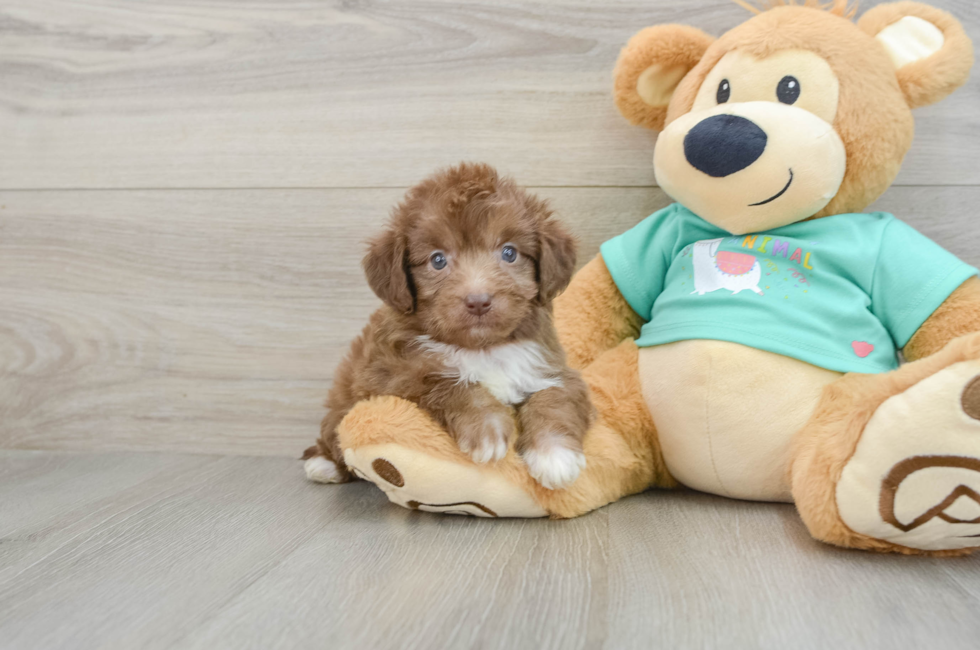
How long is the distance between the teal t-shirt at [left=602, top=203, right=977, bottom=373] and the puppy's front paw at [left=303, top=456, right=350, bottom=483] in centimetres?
79

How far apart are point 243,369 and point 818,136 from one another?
153 centimetres

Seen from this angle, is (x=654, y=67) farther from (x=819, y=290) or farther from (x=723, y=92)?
(x=819, y=290)

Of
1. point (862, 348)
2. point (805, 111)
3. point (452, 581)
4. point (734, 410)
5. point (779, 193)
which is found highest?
point (805, 111)

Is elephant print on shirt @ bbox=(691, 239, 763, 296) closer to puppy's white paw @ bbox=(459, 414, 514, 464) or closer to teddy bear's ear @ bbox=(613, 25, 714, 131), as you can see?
teddy bear's ear @ bbox=(613, 25, 714, 131)

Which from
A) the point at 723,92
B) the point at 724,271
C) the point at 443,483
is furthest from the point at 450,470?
the point at 723,92

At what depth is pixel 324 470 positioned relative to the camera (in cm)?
166

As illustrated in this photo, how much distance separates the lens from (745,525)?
128cm

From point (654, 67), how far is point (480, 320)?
29.5 inches

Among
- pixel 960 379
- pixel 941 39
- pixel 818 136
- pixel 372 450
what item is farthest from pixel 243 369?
pixel 941 39

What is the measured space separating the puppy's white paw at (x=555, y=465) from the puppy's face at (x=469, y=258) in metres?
0.22

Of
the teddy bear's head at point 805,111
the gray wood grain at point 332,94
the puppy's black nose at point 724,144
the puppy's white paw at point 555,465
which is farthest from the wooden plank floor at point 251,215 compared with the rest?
the puppy's black nose at point 724,144

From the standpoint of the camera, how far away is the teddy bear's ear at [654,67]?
1513 millimetres

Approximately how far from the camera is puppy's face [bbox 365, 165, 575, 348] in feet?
4.02

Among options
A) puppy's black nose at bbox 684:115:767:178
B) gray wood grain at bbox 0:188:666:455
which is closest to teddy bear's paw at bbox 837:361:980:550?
puppy's black nose at bbox 684:115:767:178
